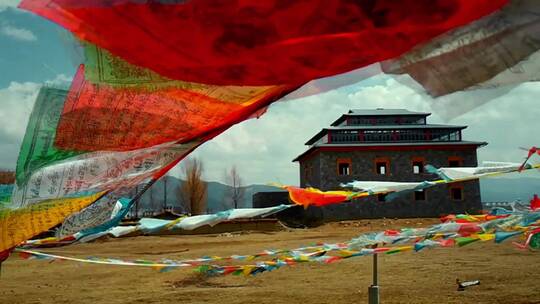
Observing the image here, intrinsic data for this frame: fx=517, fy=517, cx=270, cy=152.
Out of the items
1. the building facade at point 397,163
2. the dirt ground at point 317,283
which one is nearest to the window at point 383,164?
the building facade at point 397,163

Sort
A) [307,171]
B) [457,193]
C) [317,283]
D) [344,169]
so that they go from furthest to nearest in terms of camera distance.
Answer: [307,171], [344,169], [457,193], [317,283]

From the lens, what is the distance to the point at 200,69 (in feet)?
6.31

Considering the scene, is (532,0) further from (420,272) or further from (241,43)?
(420,272)

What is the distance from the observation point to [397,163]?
34.1 metres

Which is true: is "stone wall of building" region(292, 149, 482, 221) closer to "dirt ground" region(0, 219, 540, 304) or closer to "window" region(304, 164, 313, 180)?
"window" region(304, 164, 313, 180)

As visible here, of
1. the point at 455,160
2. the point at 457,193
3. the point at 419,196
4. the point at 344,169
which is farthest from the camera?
the point at 344,169

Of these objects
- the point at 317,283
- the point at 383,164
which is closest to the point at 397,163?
the point at 383,164

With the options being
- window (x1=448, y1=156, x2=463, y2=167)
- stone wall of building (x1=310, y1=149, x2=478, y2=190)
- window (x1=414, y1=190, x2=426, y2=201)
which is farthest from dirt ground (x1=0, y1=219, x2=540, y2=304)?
window (x1=448, y1=156, x2=463, y2=167)

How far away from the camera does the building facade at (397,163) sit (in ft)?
109

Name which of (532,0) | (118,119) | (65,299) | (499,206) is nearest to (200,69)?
(118,119)

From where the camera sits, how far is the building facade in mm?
33250

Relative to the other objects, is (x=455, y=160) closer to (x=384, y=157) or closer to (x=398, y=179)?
(x=398, y=179)

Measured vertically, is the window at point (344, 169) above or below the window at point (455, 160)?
below

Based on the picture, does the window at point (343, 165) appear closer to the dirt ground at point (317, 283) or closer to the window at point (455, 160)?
the window at point (455, 160)
